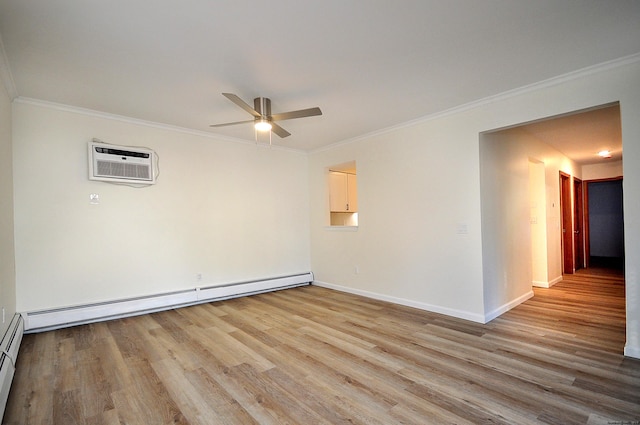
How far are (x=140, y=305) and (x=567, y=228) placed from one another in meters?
8.32

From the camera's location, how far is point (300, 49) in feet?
8.11

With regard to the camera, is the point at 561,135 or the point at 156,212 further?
the point at 561,135

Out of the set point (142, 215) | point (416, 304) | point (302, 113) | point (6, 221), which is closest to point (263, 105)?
point (302, 113)

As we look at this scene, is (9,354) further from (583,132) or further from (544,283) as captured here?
(583,132)

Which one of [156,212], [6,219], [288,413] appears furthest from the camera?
[156,212]

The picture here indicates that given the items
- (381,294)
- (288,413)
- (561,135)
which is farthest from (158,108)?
(561,135)

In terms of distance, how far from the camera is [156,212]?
425 centimetres

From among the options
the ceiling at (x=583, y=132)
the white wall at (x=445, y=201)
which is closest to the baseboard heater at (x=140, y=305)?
the white wall at (x=445, y=201)

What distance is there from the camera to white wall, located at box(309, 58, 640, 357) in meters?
2.66

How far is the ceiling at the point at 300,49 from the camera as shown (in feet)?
6.61

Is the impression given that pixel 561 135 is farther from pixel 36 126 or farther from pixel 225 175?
pixel 36 126

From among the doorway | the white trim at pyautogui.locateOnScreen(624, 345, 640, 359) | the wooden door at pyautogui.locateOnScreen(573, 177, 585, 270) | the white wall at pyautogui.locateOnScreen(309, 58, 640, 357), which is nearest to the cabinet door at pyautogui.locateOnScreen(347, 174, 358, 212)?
the white wall at pyautogui.locateOnScreen(309, 58, 640, 357)

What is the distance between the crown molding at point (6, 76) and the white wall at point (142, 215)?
270 millimetres

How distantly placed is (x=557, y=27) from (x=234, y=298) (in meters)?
4.97
